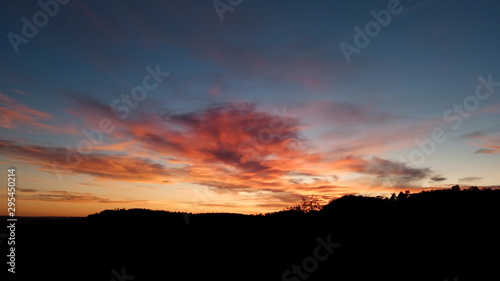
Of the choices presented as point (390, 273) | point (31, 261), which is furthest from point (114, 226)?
point (390, 273)

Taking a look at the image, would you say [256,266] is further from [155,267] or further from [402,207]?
[402,207]

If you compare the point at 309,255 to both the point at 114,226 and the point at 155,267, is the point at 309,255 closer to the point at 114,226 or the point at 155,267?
the point at 155,267

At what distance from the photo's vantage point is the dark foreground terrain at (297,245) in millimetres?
21453

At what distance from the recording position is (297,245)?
2662cm

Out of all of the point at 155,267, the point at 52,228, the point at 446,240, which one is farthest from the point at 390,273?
the point at 52,228

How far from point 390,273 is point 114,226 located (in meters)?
27.8

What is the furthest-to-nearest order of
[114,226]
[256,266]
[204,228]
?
[114,226] → [204,228] → [256,266]

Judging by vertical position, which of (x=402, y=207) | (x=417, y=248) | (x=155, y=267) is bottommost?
(x=155, y=267)

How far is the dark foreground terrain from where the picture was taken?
70.4 ft

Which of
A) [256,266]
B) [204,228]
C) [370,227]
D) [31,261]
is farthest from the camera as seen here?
[204,228]

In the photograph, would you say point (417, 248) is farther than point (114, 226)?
No

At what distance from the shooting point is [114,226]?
116 ft

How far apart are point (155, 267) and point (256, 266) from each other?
8.22 m

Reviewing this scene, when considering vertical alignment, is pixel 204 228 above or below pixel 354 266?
above
